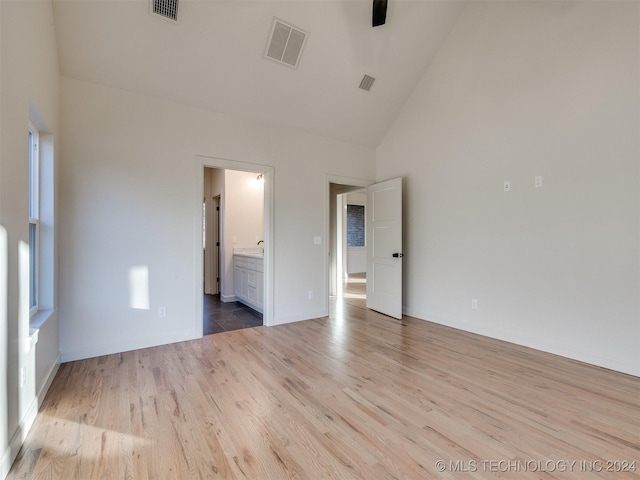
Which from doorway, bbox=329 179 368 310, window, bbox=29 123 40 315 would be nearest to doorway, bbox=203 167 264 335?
doorway, bbox=329 179 368 310

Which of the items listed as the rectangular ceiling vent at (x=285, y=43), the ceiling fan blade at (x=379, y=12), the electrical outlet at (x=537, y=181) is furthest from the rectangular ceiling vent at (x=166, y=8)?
the electrical outlet at (x=537, y=181)

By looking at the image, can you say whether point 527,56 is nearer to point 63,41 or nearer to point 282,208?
point 282,208

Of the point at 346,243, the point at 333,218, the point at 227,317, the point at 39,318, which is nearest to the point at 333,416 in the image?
the point at 39,318

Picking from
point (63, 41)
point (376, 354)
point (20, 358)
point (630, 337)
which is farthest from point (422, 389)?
point (63, 41)

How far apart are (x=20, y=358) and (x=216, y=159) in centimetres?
250

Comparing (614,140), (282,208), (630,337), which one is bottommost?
(630,337)

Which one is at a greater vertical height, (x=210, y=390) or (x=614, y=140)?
(x=614, y=140)

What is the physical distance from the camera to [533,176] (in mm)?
3127

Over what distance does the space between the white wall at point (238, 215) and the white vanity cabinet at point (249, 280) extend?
0.17 m

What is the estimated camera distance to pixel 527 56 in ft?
10.4

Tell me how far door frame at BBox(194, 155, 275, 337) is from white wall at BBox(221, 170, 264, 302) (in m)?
1.68

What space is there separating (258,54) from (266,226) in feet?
6.44

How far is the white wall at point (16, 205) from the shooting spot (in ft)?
4.81

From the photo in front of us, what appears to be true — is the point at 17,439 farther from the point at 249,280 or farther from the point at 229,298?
the point at 229,298
